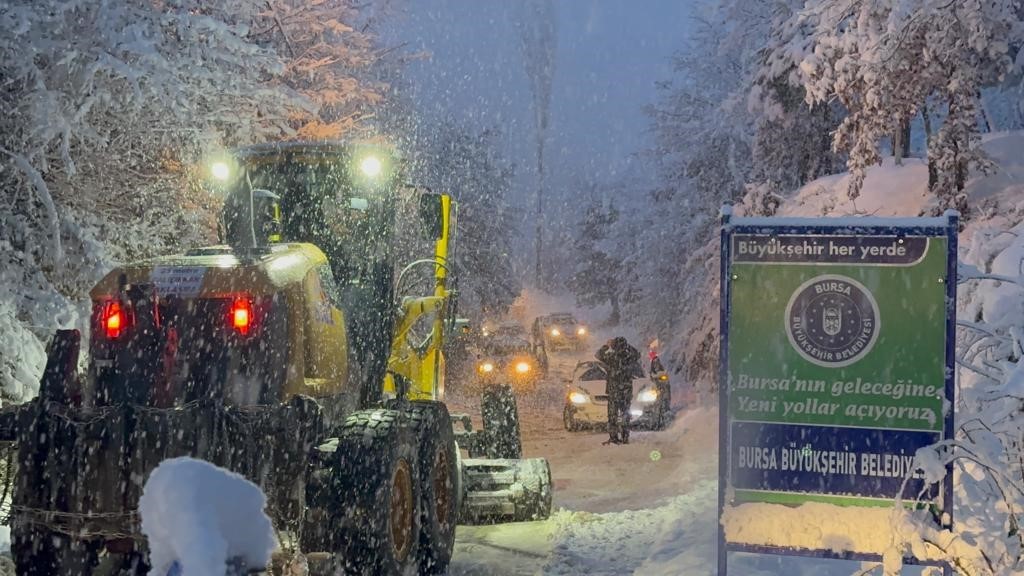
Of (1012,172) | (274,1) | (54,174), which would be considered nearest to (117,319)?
(54,174)

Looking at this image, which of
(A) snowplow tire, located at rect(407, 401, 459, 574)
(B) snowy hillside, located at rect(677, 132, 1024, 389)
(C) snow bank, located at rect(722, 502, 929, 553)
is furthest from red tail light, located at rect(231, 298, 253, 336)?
(B) snowy hillside, located at rect(677, 132, 1024, 389)

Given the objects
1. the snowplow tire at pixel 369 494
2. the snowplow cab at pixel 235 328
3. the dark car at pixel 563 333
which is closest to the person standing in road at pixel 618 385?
the snowplow cab at pixel 235 328

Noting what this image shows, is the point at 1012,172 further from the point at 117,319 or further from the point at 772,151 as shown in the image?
the point at 117,319

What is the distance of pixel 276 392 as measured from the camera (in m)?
7.01

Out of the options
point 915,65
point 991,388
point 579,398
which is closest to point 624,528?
point 991,388

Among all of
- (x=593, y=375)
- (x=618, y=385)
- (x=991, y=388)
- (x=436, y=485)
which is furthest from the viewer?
(x=593, y=375)

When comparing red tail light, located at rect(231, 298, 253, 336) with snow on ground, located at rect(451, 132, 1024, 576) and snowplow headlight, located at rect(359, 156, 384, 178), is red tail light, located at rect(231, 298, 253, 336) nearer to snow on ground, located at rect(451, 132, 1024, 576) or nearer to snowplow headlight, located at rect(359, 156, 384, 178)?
snowplow headlight, located at rect(359, 156, 384, 178)

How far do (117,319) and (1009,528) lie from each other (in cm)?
544

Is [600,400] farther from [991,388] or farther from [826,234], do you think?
[826,234]

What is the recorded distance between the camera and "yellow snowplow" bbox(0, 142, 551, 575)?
6.00 metres

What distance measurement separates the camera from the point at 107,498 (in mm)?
5938

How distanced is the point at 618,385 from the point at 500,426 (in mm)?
5801

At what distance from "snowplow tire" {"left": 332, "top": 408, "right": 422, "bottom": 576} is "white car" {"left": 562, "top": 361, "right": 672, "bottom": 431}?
431 inches

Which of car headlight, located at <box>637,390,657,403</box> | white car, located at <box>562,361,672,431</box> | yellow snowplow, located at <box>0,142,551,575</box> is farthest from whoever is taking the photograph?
car headlight, located at <box>637,390,657,403</box>
